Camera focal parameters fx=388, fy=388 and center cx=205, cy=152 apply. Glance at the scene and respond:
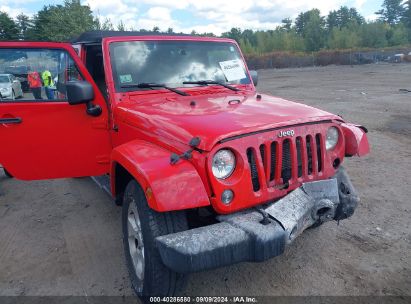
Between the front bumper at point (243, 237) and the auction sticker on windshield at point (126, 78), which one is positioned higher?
the auction sticker on windshield at point (126, 78)

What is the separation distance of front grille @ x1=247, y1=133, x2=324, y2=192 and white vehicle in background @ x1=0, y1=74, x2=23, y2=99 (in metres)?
2.60

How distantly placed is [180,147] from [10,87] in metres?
2.32

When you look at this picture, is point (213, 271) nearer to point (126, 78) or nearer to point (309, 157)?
point (309, 157)

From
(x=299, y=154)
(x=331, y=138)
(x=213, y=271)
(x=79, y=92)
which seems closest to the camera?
(x=299, y=154)

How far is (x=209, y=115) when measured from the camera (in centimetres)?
310

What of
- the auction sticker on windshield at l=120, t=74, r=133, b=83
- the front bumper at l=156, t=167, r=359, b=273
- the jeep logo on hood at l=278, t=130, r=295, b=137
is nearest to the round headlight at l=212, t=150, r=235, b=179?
the front bumper at l=156, t=167, r=359, b=273

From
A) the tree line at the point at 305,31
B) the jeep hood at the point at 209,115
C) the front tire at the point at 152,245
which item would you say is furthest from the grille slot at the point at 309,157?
the tree line at the point at 305,31

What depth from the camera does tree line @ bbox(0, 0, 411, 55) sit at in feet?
98.6

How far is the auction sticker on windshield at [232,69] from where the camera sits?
14.3 feet

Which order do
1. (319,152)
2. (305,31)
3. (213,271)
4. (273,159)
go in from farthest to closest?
(305,31), (213,271), (319,152), (273,159)

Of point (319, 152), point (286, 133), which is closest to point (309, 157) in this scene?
point (319, 152)

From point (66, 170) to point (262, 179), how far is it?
229 centimetres

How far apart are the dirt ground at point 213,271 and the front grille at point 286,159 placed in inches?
36.6

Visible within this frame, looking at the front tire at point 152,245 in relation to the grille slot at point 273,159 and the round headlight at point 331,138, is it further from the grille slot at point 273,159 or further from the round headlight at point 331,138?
the round headlight at point 331,138
